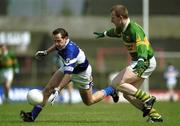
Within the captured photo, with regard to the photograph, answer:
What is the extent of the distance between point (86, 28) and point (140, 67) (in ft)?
112

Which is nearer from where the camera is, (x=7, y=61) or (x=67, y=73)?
(x=67, y=73)

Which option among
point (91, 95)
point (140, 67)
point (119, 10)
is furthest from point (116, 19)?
point (91, 95)

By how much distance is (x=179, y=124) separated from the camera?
45.3 feet

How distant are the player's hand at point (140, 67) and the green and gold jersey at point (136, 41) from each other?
15cm

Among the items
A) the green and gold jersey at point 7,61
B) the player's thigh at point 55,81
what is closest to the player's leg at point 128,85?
the player's thigh at point 55,81

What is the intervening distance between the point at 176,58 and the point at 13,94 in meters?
11.8

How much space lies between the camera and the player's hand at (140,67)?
43.3 ft

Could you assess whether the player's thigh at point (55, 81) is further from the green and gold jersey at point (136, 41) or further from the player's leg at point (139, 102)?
the green and gold jersey at point (136, 41)

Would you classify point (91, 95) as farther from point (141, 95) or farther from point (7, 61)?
point (7, 61)

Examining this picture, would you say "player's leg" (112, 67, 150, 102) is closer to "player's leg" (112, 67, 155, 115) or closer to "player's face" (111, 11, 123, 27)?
"player's leg" (112, 67, 155, 115)

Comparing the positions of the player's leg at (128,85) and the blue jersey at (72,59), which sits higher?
the blue jersey at (72,59)

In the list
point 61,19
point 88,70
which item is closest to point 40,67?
point 61,19

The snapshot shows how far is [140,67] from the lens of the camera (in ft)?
43.3

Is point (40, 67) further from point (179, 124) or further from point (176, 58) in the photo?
point (179, 124)
